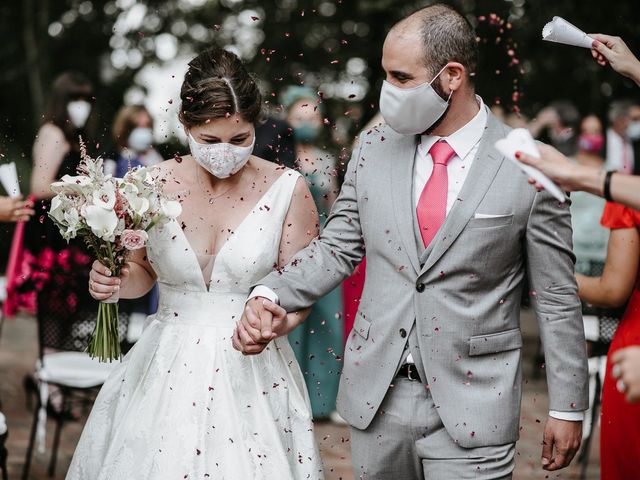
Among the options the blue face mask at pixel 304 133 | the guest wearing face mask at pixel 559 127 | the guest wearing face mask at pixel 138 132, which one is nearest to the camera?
the blue face mask at pixel 304 133

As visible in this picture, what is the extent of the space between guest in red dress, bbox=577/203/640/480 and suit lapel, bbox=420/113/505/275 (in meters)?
0.67

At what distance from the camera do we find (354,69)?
559 inches

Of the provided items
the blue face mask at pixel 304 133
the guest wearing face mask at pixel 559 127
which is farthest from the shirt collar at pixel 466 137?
the guest wearing face mask at pixel 559 127

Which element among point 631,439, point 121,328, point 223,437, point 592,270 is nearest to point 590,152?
point 592,270

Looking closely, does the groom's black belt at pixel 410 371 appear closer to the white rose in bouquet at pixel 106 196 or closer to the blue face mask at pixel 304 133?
the white rose in bouquet at pixel 106 196

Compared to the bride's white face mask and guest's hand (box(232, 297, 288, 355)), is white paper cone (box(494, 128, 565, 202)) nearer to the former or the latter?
guest's hand (box(232, 297, 288, 355))

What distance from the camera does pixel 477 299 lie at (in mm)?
3441

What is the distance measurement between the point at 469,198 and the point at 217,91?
105 centimetres

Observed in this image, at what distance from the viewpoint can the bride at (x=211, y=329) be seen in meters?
3.71

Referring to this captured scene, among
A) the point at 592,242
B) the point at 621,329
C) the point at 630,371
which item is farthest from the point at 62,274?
the point at 592,242

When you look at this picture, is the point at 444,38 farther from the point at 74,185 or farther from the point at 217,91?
the point at 74,185

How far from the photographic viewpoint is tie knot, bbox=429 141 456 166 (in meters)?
3.54

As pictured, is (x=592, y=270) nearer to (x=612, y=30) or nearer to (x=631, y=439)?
(x=631, y=439)

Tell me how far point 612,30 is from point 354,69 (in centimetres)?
361
